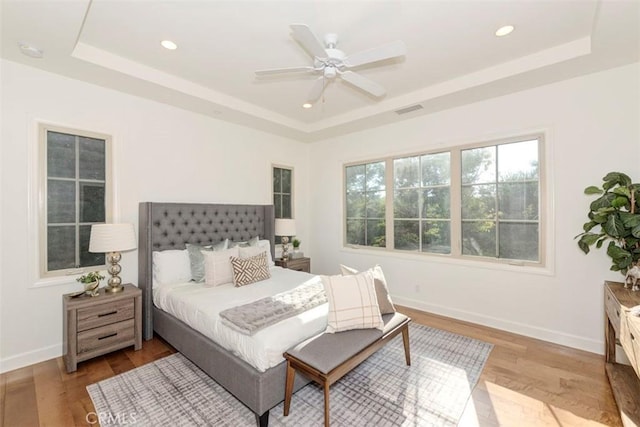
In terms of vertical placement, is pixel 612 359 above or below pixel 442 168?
below

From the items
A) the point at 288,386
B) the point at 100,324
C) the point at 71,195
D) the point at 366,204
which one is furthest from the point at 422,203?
the point at 71,195

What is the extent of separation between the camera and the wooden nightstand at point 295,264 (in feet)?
14.3

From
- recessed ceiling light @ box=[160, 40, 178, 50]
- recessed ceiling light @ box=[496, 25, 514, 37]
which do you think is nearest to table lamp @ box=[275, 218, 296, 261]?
recessed ceiling light @ box=[160, 40, 178, 50]

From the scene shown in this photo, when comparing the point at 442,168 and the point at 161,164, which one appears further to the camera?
the point at 442,168

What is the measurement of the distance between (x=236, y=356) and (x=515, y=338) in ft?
9.72

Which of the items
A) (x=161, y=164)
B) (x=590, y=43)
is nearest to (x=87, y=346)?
(x=161, y=164)

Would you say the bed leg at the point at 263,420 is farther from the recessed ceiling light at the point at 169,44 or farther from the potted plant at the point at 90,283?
the recessed ceiling light at the point at 169,44

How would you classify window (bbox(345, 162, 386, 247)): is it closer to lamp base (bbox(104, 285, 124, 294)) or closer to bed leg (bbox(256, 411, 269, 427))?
bed leg (bbox(256, 411, 269, 427))

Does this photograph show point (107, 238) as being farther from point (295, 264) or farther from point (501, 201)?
point (501, 201)

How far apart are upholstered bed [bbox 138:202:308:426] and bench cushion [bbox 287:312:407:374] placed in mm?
216

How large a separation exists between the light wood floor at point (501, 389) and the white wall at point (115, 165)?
422mm

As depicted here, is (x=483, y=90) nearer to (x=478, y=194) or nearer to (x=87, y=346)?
(x=478, y=194)

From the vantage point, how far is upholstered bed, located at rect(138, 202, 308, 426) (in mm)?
1861

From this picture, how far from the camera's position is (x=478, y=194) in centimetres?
349
